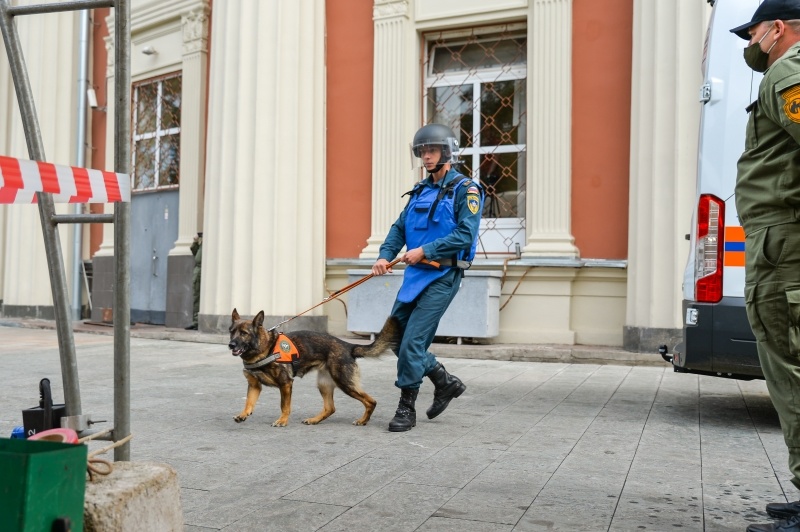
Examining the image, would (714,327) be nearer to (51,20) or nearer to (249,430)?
(249,430)

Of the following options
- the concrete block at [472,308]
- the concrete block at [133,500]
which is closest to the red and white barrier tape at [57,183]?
the concrete block at [133,500]

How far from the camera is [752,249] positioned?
10.7ft

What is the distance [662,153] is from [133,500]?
325 inches

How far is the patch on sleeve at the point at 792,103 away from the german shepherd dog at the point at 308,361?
316cm

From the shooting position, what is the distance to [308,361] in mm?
5492

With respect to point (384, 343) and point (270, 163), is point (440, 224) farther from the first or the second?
point (270, 163)

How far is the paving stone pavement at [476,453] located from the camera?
11.5 feet

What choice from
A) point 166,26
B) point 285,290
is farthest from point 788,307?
point 166,26

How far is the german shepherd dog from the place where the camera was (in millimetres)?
5367

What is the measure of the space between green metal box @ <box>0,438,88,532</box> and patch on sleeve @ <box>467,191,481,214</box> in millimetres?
3692

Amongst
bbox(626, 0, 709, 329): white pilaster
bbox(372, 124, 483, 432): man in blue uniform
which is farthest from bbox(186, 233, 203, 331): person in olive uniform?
bbox(372, 124, 483, 432): man in blue uniform

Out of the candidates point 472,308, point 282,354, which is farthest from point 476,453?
point 472,308

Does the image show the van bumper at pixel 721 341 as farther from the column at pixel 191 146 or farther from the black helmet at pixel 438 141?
the column at pixel 191 146

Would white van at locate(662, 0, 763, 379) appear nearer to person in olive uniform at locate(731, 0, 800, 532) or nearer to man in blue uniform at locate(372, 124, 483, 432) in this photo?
man in blue uniform at locate(372, 124, 483, 432)
